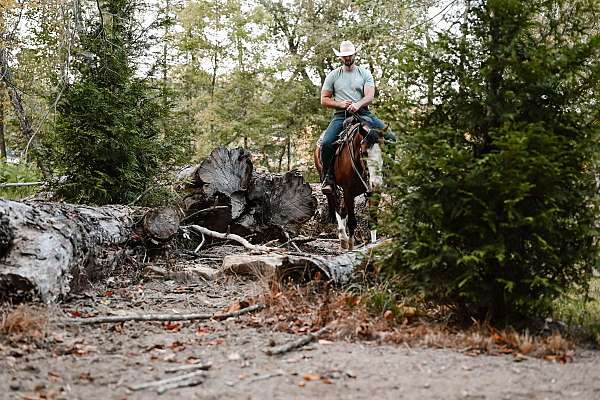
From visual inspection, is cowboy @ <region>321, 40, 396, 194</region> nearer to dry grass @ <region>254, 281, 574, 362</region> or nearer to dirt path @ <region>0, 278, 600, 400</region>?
dry grass @ <region>254, 281, 574, 362</region>

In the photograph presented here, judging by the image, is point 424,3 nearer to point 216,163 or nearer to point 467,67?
point 216,163

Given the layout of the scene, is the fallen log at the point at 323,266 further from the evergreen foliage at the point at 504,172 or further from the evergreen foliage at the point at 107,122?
the evergreen foliage at the point at 107,122

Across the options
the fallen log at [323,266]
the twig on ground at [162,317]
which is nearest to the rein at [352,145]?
the fallen log at [323,266]

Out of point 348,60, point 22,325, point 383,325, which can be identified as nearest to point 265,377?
point 383,325

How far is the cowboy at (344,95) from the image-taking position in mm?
9586

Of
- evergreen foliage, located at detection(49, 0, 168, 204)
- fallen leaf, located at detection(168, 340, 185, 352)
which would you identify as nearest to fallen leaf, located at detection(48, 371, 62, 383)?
fallen leaf, located at detection(168, 340, 185, 352)

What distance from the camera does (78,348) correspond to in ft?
14.9

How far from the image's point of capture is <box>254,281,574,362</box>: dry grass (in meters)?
4.48

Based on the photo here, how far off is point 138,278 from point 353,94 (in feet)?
14.2

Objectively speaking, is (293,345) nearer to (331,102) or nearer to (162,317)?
(162,317)

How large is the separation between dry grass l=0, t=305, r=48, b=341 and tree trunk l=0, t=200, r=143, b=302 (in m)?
0.46

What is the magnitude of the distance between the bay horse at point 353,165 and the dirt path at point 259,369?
447cm

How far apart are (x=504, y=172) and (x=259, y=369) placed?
2.23 metres

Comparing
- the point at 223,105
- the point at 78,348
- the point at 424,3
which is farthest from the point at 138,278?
the point at 223,105
